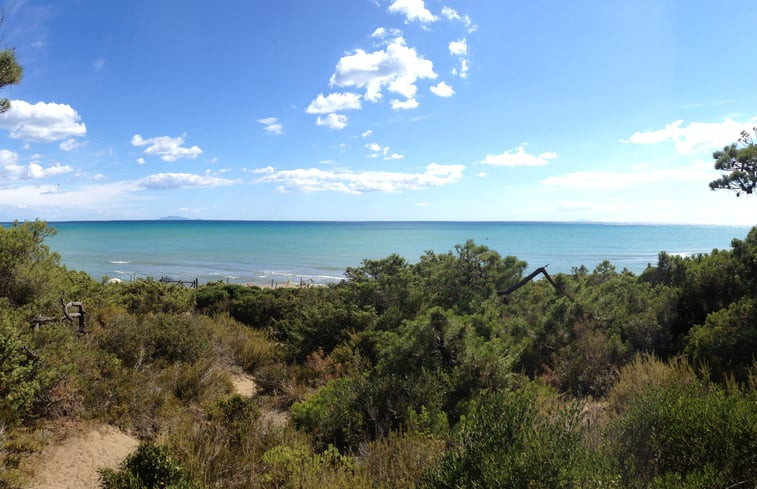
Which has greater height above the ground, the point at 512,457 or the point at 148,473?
the point at 512,457

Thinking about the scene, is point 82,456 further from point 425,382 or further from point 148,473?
point 425,382

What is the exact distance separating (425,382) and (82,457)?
4.32 meters

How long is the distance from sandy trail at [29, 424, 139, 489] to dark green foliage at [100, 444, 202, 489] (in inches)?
35.2

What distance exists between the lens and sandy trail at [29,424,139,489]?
4445 mm

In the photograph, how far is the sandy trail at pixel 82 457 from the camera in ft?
14.6

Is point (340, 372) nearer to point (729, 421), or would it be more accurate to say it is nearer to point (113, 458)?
point (113, 458)

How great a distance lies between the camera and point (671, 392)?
13.0ft

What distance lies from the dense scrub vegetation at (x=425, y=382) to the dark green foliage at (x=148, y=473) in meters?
0.02

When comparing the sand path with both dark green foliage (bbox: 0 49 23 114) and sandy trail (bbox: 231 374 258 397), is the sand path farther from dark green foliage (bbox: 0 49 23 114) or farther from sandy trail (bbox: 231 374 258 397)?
dark green foliage (bbox: 0 49 23 114)

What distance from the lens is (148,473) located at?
153 inches

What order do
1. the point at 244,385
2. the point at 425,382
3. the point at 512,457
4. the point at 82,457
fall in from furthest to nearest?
the point at 244,385, the point at 425,382, the point at 82,457, the point at 512,457

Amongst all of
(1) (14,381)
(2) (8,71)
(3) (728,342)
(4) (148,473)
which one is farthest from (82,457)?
(3) (728,342)

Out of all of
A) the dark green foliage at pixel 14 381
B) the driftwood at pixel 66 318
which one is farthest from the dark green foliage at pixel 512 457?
the driftwood at pixel 66 318

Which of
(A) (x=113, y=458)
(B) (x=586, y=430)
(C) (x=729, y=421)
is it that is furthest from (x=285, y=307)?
(C) (x=729, y=421)
